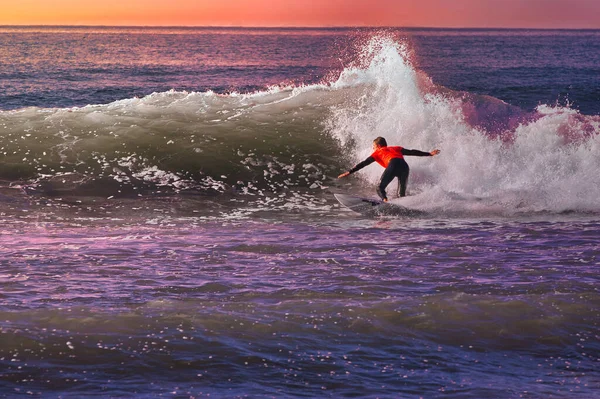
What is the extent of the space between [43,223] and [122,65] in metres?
53.1

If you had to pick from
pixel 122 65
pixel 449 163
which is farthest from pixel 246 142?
pixel 122 65

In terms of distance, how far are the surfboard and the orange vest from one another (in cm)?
103

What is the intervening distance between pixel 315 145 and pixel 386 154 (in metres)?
5.40

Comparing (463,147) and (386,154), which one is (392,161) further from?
(463,147)

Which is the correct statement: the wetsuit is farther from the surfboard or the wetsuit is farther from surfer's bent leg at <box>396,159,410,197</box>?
the surfboard

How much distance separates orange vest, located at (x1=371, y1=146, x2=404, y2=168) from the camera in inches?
611

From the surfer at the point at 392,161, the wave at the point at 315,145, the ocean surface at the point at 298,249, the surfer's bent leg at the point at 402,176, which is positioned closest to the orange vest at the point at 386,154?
the surfer at the point at 392,161

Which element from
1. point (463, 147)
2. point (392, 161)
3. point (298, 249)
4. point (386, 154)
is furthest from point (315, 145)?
point (298, 249)

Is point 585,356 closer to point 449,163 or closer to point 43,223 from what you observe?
point 43,223

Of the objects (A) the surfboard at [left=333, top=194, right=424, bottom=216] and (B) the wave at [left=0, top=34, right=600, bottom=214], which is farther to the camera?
(B) the wave at [left=0, top=34, right=600, bottom=214]

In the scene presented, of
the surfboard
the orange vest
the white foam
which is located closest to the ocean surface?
the white foam

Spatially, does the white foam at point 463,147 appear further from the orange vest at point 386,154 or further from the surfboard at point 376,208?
the orange vest at point 386,154

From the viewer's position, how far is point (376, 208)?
47.5ft

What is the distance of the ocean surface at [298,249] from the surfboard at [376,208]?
0.24m
